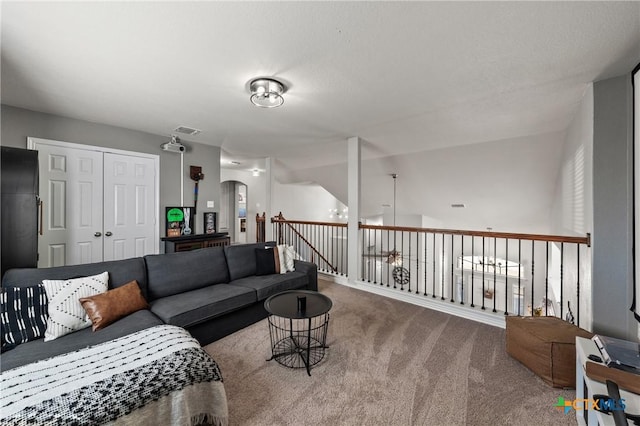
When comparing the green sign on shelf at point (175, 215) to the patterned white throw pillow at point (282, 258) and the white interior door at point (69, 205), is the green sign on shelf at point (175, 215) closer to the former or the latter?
the white interior door at point (69, 205)

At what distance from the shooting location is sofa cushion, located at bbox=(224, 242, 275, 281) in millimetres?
3180

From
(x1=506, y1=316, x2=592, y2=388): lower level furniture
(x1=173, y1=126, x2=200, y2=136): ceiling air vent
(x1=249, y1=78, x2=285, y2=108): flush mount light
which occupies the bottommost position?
(x1=506, y1=316, x2=592, y2=388): lower level furniture

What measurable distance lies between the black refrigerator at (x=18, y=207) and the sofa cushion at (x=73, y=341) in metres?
0.83

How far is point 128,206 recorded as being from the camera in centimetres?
383

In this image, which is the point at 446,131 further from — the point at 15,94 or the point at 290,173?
the point at 15,94

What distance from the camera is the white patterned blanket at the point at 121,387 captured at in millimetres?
1085

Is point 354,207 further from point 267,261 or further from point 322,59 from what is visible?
point 322,59

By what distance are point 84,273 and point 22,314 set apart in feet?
1.50

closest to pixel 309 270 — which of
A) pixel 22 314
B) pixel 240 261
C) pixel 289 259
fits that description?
pixel 289 259

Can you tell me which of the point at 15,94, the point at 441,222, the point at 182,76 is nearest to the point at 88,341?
the point at 182,76

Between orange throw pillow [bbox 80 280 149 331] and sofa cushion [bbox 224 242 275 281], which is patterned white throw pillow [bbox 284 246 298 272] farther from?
orange throw pillow [bbox 80 280 149 331]

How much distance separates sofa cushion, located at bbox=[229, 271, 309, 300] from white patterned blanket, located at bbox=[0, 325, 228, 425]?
120 centimetres

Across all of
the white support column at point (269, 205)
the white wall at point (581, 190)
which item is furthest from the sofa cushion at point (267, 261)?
the white wall at point (581, 190)

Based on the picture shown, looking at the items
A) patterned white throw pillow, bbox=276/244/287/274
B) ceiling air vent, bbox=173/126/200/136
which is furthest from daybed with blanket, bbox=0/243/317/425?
ceiling air vent, bbox=173/126/200/136
